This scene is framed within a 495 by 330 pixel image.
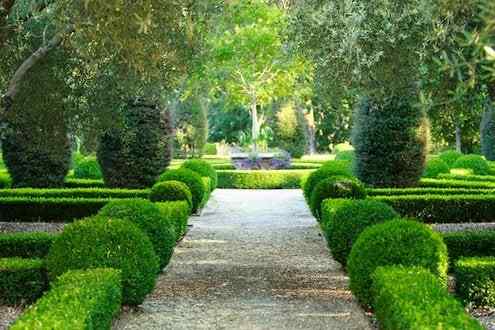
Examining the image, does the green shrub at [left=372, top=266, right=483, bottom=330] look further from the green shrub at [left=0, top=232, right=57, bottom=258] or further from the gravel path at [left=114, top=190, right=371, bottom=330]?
the green shrub at [left=0, top=232, right=57, bottom=258]

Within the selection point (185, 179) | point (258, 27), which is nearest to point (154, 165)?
point (185, 179)

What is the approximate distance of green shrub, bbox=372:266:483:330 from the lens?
22.1 feet

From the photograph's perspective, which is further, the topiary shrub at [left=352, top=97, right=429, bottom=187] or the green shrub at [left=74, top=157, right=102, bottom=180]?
the green shrub at [left=74, top=157, right=102, bottom=180]

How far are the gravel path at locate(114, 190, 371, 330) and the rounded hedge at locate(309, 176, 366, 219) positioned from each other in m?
0.64

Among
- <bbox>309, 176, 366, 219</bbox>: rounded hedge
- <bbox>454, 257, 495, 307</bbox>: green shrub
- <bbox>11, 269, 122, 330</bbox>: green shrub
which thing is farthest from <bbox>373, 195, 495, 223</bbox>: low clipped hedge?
<bbox>11, 269, 122, 330</bbox>: green shrub

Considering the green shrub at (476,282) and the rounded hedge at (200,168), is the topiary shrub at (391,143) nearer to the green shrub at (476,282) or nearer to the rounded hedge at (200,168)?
the rounded hedge at (200,168)

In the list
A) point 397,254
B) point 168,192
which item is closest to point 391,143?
point 168,192

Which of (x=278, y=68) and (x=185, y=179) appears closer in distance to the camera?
(x=185, y=179)

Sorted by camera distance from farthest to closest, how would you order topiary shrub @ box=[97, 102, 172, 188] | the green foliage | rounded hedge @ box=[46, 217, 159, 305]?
1. the green foliage
2. topiary shrub @ box=[97, 102, 172, 188]
3. rounded hedge @ box=[46, 217, 159, 305]

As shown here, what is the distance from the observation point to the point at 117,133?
21906mm

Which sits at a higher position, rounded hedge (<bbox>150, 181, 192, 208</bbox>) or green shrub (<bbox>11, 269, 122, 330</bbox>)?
rounded hedge (<bbox>150, 181, 192, 208</bbox>)

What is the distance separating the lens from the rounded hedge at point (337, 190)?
56.7ft

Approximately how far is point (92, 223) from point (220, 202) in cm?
1501

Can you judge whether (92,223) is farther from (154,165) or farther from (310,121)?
(310,121)
